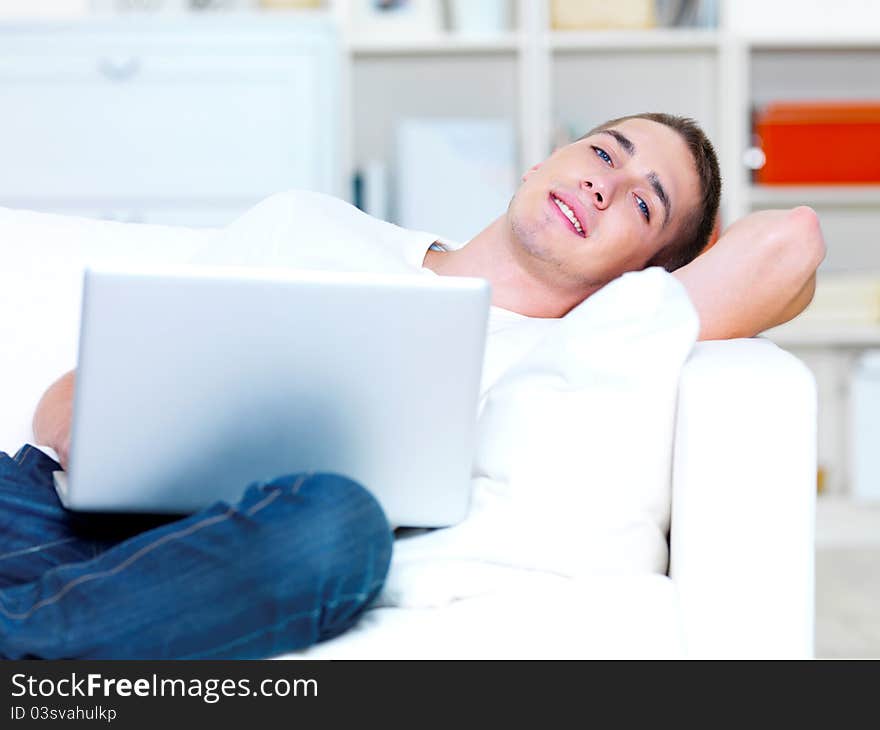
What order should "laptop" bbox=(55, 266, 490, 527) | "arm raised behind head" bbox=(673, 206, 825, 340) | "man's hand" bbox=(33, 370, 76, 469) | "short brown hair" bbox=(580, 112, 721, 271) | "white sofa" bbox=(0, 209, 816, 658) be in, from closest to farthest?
"laptop" bbox=(55, 266, 490, 527), "white sofa" bbox=(0, 209, 816, 658), "man's hand" bbox=(33, 370, 76, 469), "arm raised behind head" bbox=(673, 206, 825, 340), "short brown hair" bbox=(580, 112, 721, 271)

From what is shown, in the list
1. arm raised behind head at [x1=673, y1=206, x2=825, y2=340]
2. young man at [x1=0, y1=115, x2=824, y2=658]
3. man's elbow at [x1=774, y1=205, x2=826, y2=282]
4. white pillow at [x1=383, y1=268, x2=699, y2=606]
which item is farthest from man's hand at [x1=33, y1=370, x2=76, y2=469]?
man's elbow at [x1=774, y1=205, x2=826, y2=282]

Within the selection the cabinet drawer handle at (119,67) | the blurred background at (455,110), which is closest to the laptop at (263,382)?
the blurred background at (455,110)

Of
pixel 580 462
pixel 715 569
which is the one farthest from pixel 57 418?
pixel 715 569

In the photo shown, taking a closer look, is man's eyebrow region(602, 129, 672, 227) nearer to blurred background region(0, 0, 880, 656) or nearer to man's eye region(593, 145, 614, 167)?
man's eye region(593, 145, 614, 167)

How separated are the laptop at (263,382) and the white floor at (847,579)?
4.38 feet

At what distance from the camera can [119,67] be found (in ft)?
9.07

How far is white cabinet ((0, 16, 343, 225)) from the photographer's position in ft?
9.07

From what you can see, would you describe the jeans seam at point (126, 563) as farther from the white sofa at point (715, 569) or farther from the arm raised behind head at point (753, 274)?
the arm raised behind head at point (753, 274)

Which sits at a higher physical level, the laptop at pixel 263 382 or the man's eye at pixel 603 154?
the man's eye at pixel 603 154

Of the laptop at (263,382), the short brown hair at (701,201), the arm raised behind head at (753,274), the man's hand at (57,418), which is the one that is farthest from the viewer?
the short brown hair at (701,201)

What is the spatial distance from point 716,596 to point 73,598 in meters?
0.55

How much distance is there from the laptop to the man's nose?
22.0 inches

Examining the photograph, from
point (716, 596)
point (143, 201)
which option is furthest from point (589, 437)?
point (143, 201)

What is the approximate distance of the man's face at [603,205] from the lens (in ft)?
4.85
